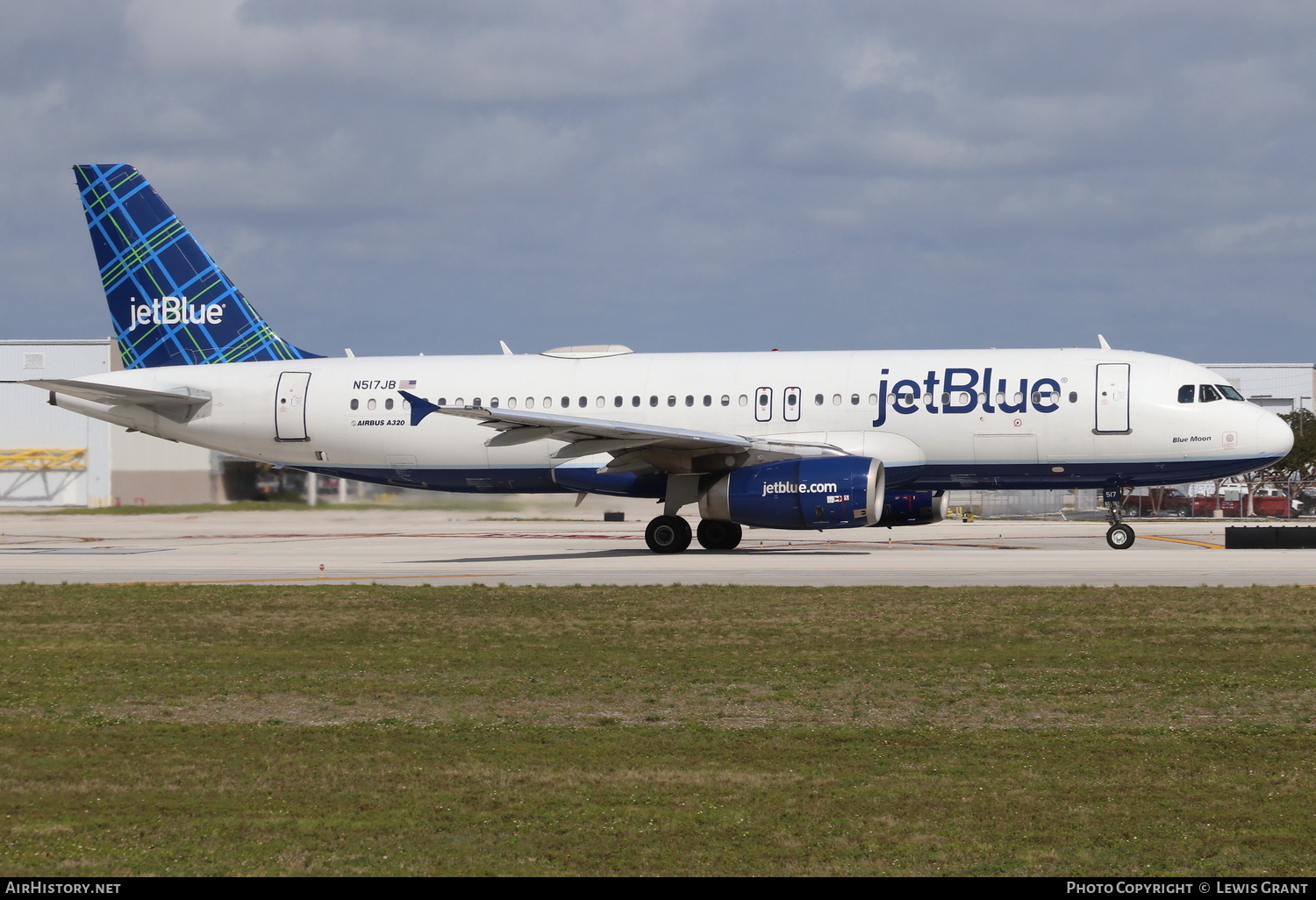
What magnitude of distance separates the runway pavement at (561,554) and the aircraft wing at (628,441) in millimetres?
2119

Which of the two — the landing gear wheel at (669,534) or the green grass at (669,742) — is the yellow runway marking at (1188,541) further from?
the green grass at (669,742)

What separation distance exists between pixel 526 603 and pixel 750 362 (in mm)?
13018

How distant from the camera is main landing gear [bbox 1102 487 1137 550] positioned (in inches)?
1169

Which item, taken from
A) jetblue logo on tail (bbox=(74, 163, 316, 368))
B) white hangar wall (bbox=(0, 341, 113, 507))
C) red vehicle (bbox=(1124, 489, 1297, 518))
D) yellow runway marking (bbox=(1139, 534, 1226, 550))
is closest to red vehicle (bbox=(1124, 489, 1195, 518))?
red vehicle (bbox=(1124, 489, 1297, 518))

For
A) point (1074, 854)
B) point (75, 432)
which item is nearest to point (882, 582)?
point (1074, 854)

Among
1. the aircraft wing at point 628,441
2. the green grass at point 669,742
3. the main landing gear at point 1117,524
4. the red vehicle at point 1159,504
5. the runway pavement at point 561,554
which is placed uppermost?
the aircraft wing at point 628,441

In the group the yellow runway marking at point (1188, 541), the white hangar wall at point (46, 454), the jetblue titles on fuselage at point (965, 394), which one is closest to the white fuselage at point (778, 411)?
the jetblue titles on fuselage at point (965, 394)

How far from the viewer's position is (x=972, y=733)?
10000 mm

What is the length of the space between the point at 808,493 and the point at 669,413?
197 inches

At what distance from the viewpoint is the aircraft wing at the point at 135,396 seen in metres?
31.6

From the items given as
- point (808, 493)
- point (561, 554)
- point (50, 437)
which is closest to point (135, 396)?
point (561, 554)

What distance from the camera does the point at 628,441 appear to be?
27.9 metres

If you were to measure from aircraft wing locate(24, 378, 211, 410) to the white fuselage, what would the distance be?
A: 32 cm
